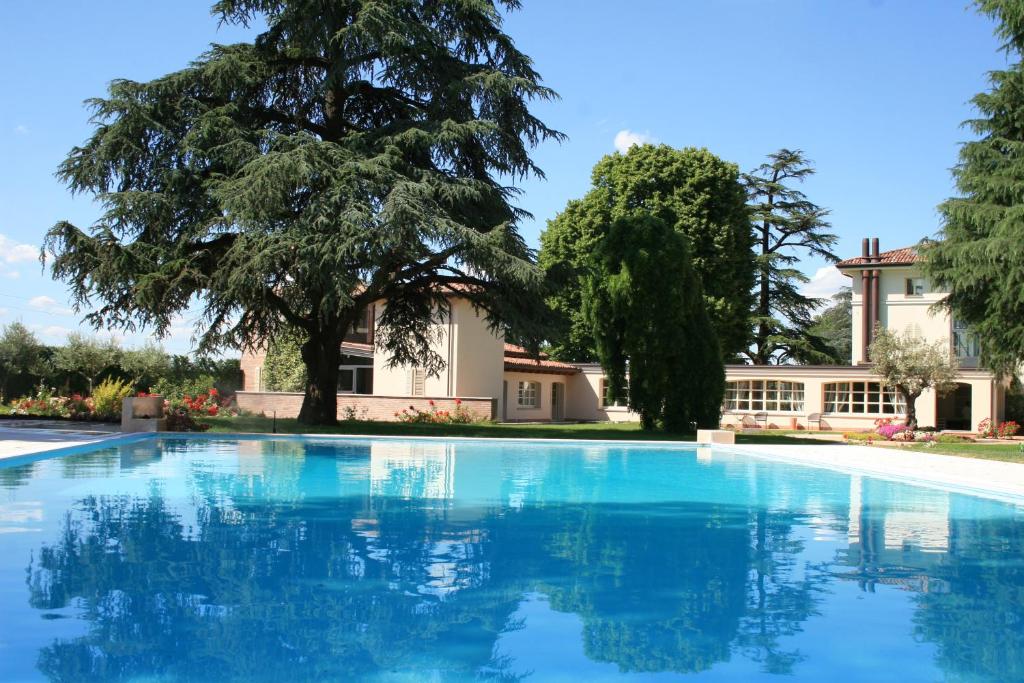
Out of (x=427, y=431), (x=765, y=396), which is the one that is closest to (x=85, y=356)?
(x=427, y=431)

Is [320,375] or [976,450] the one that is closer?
[976,450]

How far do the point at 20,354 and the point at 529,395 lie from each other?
21.9 meters

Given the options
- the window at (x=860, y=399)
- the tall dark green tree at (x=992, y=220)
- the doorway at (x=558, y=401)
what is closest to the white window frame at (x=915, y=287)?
the window at (x=860, y=399)

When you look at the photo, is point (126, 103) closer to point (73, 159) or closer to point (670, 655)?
point (73, 159)

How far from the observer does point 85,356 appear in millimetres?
35875

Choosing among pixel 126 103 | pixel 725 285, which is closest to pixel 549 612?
pixel 126 103

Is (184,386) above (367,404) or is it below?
above

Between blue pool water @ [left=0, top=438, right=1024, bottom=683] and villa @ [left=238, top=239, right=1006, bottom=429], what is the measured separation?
21.5m

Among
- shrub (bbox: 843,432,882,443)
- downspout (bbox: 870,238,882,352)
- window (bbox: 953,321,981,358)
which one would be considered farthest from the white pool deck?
window (bbox: 953,321,981,358)

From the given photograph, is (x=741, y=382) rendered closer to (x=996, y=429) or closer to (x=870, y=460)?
(x=996, y=429)

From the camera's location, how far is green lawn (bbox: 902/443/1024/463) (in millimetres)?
20094

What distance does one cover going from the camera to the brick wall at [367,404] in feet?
111

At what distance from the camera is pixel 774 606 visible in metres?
6.66

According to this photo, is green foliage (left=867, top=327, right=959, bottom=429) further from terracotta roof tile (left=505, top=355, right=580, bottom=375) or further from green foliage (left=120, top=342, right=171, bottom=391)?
green foliage (left=120, top=342, right=171, bottom=391)
